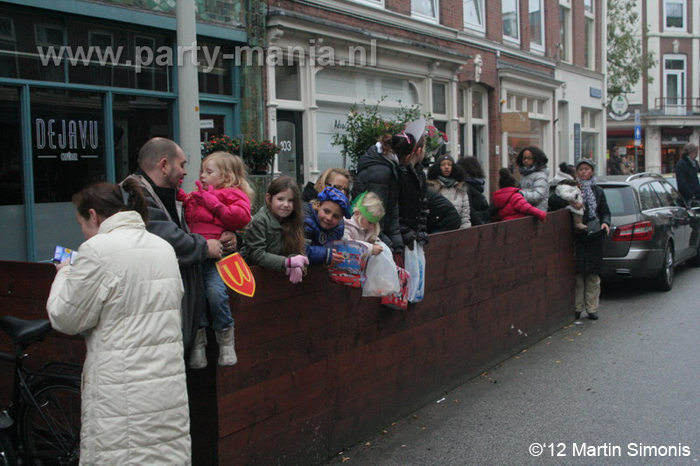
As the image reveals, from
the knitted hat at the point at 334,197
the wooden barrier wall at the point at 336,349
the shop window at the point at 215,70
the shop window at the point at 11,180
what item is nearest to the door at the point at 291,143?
the shop window at the point at 215,70

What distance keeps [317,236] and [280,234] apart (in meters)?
0.41

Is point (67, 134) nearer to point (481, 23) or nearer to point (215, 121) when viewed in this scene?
point (215, 121)

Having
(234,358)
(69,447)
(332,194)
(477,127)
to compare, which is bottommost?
(69,447)

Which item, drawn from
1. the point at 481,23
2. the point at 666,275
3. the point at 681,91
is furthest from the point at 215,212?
the point at 681,91

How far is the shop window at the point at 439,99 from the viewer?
56.6 ft

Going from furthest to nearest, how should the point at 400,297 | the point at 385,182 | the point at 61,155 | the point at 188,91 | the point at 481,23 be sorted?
the point at 481,23, the point at 61,155, the point at 188,91, the point at 385,182, the point at 400,297

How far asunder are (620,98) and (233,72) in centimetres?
1872

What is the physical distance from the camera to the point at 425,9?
650 inches

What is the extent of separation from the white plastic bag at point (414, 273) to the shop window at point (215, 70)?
21.9ft

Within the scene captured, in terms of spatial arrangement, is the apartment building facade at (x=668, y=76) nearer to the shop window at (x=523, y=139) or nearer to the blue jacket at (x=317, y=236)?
the shop window at (x=523, y=139)

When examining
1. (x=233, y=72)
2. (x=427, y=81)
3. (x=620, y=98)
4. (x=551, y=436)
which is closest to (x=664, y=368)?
(x=551, y=436)

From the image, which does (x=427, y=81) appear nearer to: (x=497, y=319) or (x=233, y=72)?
(x=233, y=72)

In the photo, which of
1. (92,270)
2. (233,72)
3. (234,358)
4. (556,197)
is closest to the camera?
(92,270)

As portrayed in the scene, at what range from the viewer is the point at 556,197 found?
9117mm
